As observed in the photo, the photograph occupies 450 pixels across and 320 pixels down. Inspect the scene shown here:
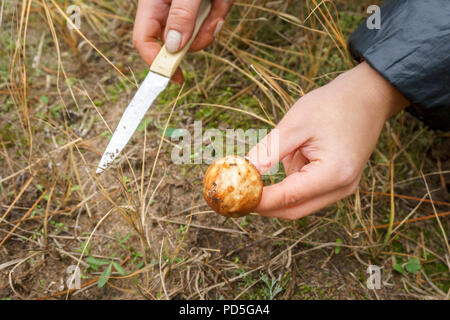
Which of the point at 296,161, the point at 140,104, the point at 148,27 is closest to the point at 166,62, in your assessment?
the point at 140,104

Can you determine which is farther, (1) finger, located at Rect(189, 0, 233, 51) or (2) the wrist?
(1) finger, located at Rect(189, 0, 233, 51)

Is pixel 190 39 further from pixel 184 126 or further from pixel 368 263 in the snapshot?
pixel 368 263

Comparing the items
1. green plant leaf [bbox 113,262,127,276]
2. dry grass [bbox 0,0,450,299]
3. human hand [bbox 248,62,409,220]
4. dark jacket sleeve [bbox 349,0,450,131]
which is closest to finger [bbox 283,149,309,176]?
human hand [bbox 248,62,409,220]

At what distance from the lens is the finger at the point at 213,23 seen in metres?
1.68

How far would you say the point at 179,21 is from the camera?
4.60 ft

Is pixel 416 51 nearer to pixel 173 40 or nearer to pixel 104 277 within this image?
pixel 173 40

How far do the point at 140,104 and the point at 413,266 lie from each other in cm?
146

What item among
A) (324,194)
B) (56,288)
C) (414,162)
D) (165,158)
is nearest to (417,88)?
(324,194)

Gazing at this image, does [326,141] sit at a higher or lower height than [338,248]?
higher

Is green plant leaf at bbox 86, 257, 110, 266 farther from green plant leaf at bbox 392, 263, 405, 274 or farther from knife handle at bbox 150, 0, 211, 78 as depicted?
green plant leaf at bbox 392, 263, 405, 274

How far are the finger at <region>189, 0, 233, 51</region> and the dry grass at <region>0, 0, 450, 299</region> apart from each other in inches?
11.6

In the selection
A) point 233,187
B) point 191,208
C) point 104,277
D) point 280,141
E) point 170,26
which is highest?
point 170,26

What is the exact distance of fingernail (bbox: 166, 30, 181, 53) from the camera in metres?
1.40

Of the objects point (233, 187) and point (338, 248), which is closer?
point (233, 187)
